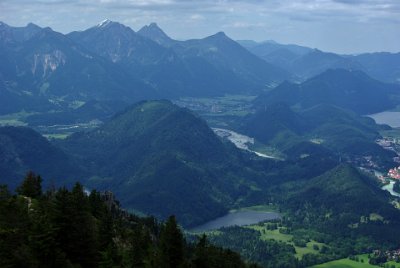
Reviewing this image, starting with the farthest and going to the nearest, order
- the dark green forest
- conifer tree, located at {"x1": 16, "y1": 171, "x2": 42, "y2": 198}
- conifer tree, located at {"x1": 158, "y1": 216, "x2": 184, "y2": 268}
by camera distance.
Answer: conifer tree, located at {"x1": 16, "y1": 171, "x2": 42, "y2": 198}
conifer tree, located at {"x1": 158, "y1": 216, "x2": 184, "y2": 268}
the dark green forest

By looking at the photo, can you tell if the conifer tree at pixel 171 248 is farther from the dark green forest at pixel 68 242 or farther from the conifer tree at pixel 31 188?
the conifer tree at pixel 31 188

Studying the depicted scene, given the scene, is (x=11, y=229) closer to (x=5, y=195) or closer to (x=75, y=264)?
(x=75, y=264)

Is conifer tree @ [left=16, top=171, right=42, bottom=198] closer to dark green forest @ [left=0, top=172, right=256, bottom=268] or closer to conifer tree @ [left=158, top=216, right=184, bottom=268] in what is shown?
dark green forest @ [left=0, top=172, right=256, bottom=268]

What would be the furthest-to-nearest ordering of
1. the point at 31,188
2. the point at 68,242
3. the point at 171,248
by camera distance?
the point at 31,188 → the point at 171,248 → the point at 68,242

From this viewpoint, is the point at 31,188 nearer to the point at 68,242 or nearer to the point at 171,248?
the point at 68,242

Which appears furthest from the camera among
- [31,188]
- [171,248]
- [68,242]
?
[31,188]

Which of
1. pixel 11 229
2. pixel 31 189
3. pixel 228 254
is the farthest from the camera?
pixel 31 189

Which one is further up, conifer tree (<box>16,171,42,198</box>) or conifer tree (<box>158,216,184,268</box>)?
conifer tree (<box>16,171,42,198</box>)

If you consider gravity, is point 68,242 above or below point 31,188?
below

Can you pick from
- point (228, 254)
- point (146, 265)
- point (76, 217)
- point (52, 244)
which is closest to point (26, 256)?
point (52, 244)

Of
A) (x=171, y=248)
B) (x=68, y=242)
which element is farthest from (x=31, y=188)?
(x=171, y=248)

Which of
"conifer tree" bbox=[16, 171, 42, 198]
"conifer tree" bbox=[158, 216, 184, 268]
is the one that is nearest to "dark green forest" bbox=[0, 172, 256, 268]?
"conifer tree" bbox=[158, 216, 184, 268]
